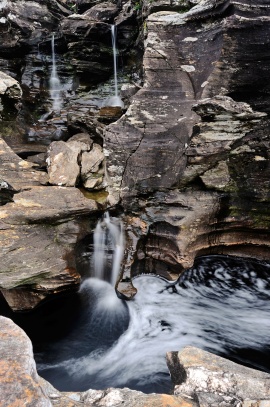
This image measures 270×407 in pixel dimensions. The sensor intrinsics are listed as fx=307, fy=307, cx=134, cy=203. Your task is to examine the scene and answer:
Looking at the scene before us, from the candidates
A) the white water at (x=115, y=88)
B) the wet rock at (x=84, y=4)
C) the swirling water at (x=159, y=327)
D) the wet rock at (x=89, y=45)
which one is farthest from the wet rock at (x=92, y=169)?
the wet rock at (x=84, y=4)

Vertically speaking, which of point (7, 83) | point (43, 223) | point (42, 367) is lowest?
point (42, 367)

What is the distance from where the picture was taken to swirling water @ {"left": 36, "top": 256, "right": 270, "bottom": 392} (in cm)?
559

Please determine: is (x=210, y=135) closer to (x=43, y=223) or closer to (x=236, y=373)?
(x=43, y=223)

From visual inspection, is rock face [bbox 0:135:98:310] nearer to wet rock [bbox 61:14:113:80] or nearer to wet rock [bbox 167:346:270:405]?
wet rock [bbox 167:346:270:405]

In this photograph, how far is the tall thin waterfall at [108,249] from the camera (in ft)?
24.2

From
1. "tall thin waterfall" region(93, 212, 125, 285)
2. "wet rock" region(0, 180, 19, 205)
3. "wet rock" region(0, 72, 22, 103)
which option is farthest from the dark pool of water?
"wet rock" region(0, 72, 22, 103)

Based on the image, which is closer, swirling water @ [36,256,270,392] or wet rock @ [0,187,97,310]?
swirling water @ [36,256,270,392]

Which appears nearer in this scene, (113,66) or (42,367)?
(42,367)

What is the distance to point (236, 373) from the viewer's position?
3098 mm

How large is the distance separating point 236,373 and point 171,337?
3306 millimetres

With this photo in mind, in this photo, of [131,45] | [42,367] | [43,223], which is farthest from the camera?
[131,45]

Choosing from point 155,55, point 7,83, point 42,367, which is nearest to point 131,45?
point 7,83

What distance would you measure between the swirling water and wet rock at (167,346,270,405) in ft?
7.56

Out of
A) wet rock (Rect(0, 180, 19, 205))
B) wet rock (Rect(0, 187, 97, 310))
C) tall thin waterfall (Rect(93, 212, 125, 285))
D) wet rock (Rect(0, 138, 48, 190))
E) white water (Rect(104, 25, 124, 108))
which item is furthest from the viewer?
white water (Rect(104, 25, 124, 108))
